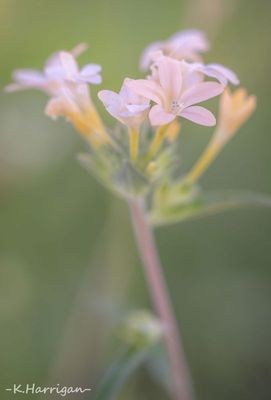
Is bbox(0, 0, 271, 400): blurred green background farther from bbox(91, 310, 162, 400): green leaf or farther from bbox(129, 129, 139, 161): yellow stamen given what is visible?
bbox(129, 129, 139, 161): yellow stamen

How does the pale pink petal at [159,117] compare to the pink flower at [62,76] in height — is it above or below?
→ below

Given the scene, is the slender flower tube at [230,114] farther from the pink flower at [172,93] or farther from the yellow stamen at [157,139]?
the pink flower at [172,93]

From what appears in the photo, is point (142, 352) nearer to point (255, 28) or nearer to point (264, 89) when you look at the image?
point (264, 89)

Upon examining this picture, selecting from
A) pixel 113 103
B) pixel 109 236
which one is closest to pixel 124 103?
pixel 113 103

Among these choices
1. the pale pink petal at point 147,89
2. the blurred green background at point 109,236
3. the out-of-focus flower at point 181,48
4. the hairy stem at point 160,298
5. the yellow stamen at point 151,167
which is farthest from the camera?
the blurred green background at point 109,236

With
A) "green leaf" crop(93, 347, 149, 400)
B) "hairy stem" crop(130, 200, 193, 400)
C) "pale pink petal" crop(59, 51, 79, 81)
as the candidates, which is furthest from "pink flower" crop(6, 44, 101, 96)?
Result: "green leaf" crop(93, 347, 149, 400)

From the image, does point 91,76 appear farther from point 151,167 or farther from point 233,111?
point 233,111

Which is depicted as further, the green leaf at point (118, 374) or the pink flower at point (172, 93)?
the green leaf at point (118, 374)

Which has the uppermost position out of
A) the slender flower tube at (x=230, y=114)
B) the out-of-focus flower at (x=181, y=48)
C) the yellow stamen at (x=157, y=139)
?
the out-of-focus flower at (x=181, y=48)

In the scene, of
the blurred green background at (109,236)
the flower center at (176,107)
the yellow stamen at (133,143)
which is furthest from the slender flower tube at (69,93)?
the blurred green background at (109,236)
